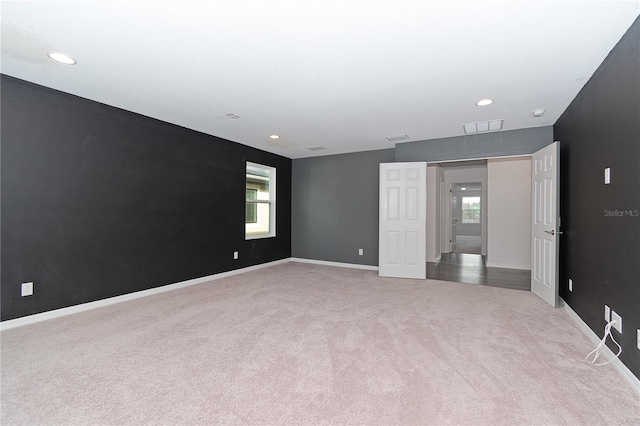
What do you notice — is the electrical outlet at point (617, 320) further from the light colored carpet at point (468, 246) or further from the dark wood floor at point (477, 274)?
the light colored carpet at point (468, 246)

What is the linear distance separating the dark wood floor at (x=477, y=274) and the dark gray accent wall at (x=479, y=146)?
6.66 feet

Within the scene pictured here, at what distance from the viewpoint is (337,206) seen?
20.7 feet

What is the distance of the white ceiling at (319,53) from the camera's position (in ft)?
6.10

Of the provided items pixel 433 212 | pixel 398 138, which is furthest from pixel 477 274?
pixel 398 138

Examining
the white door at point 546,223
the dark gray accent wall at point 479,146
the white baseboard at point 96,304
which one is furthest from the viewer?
the dark gray accent wall at point 479,146

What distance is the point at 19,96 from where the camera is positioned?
2.85 meters

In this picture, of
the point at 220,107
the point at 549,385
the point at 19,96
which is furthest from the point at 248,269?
the point at 549,385

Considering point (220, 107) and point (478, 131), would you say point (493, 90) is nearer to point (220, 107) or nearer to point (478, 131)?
point (478, 131)

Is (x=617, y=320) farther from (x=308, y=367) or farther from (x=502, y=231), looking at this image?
(x=502, y=231)

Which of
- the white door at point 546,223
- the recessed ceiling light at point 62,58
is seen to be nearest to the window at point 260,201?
the recessed ceiling light at point 62,58

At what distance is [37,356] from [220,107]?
2903 millimetres

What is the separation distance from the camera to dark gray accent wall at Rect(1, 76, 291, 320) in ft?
9.34

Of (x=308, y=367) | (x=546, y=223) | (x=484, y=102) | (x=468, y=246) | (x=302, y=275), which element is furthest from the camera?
(x=468, y=246)

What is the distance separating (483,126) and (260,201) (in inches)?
165
